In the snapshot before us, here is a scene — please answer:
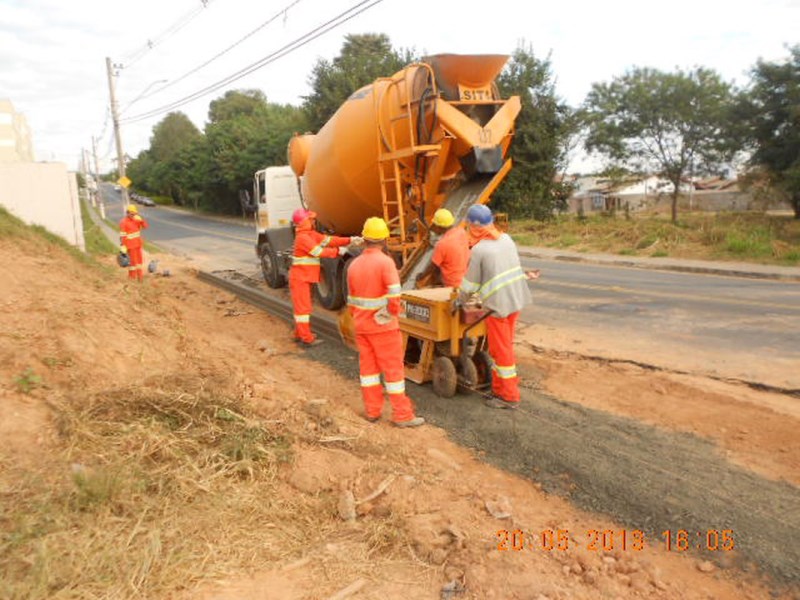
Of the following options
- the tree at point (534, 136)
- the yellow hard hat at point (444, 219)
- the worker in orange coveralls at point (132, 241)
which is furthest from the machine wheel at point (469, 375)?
the tree at point (534, 136)

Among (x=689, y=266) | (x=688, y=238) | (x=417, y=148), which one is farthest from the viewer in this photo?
(x=688, y=238)

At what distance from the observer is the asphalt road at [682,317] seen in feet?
22.1

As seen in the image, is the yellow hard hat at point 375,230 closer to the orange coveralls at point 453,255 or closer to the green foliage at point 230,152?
A: the orange coveralls at point 453,255

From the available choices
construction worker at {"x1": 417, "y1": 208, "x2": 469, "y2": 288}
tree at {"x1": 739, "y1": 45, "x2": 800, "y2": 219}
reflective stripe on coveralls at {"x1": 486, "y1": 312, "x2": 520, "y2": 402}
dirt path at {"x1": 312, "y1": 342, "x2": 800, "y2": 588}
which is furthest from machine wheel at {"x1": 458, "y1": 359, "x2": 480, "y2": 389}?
tree at {"x1": 739, "y1": 45, "x2": 800, "y2": 219}

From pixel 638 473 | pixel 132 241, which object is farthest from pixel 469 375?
pixel 132 241

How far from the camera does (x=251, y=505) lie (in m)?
3.33

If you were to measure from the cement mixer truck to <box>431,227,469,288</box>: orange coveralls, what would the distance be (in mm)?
733

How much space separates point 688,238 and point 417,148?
14054mm

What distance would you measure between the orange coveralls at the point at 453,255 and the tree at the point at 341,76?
22.1 m

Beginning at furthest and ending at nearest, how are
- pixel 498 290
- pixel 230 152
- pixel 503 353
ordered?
pixel 230 152, pixel 503 353, pixel 498 290

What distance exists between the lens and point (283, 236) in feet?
37.6

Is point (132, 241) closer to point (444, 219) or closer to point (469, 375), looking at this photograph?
point (444, 219)

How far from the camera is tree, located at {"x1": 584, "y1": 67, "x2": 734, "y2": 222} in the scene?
86.3 feet

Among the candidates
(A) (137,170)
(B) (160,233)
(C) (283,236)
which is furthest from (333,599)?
(A) (137,170)
